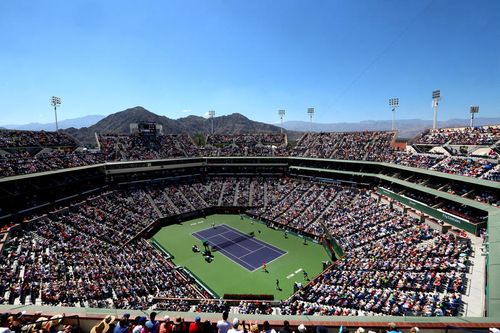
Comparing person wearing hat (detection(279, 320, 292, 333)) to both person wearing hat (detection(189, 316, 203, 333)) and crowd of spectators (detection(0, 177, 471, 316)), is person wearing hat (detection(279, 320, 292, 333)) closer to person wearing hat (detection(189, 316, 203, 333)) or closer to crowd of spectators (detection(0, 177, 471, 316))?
person wearing hat (detection(189, 316, 203, 333))

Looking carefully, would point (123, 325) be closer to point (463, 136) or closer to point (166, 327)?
point (166, 327)

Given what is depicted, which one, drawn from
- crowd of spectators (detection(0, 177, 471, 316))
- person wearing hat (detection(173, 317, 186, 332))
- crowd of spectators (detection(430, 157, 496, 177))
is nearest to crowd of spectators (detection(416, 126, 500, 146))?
crowd of spectators (detection(430, 157, 496, 177))

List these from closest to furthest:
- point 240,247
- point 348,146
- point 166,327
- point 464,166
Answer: point 166,327, point 464,166, point 240,247, point 348,146

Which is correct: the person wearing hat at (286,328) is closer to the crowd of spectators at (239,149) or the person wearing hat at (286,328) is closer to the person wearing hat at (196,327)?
the person wearing hat at (196,327)

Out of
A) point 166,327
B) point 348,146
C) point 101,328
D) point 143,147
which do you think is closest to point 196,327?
point 166,327

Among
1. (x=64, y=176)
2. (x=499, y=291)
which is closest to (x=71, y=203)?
(x=64, y=176)

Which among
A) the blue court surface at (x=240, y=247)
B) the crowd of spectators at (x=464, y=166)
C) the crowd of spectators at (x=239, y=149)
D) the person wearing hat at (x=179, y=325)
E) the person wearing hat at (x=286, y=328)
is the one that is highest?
the crowd of spectators at (x=239, y=149)

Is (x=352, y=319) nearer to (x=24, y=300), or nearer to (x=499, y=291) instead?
(x=499, y=291)

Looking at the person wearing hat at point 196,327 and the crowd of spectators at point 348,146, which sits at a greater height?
the crowd of spectators at point 348,146

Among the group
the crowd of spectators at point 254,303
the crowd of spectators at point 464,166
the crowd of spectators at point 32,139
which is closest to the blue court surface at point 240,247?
the crowd of spectators at point 254,303
